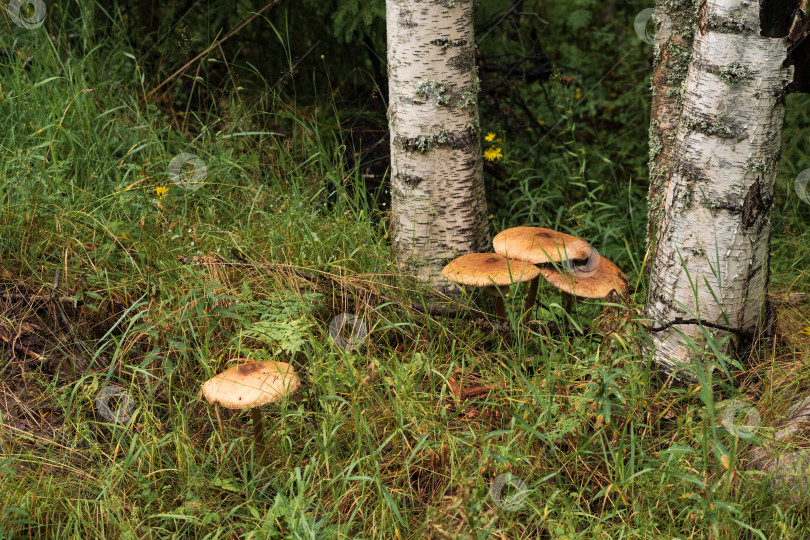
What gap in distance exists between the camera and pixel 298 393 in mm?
2848

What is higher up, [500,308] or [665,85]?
[665,85]

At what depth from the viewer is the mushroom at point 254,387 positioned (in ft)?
7.86

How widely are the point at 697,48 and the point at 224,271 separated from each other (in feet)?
7.44

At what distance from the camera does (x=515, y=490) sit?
248cm

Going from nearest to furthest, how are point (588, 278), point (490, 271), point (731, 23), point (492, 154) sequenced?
point (731, 23) < point (490, 271) < point (588, 278) < point (492, 154)

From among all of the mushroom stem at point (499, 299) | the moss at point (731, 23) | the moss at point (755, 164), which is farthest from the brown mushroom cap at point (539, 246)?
the moss at point (731, 23)

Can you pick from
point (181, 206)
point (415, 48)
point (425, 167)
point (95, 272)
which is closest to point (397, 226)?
point (425, 167)

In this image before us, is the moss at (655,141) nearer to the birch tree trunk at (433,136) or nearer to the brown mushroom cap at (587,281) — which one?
the brown mushroom cap at (587,281)

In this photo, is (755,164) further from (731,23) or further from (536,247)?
(536,247)

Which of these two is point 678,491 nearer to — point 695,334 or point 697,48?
point 695,334

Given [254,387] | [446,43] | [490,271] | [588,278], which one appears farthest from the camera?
[446,43]

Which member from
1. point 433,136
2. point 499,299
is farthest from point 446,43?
point 499,299

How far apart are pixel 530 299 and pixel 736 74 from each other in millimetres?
1267

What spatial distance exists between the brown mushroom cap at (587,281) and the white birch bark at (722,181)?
21 centimetres
